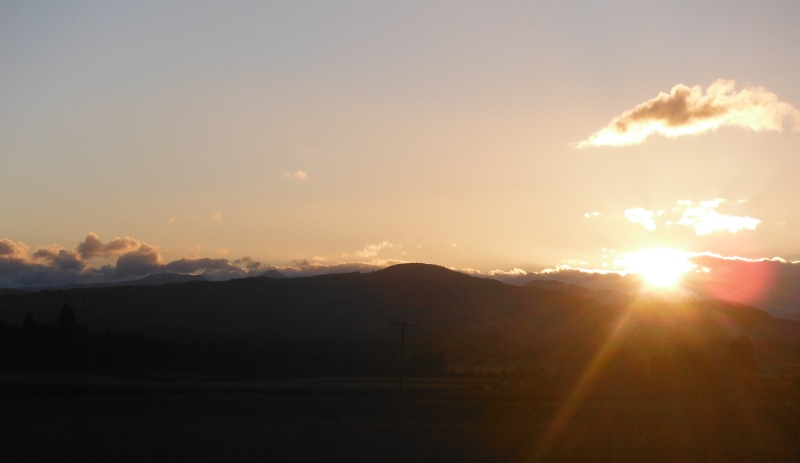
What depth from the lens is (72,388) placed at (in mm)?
35562

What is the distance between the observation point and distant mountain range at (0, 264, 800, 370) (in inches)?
3253

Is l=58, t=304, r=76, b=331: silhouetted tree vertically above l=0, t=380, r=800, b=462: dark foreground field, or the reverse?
l=58, t=304, r=76, b=331: silhouetted tree

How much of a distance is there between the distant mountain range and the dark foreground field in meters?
33.7

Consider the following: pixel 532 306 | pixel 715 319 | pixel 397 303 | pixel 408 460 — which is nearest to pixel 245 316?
pixel 397 303

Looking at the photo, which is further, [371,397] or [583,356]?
[583,356]

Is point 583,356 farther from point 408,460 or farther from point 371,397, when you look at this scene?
point 408,460

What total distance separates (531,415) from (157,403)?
49.9 feet

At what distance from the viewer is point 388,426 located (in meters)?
24.2

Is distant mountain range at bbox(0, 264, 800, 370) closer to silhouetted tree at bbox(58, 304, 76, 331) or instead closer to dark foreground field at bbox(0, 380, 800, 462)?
silhouetted tree at bbox(58, 304, 76, 331)

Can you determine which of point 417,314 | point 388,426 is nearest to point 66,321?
point 388,426

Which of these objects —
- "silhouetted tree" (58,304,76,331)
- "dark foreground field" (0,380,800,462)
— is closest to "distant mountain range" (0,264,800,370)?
"silhouetted tree" (58,304,76,331)

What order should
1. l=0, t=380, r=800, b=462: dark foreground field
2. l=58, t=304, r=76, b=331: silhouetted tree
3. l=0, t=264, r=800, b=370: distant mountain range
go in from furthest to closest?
l=0, t=264, r=800, b=370: distant mountain range → l=58, t=304, r=76, b=331: silhouetted tree → l=0, t=380, r=800, b=462: dark foreground field

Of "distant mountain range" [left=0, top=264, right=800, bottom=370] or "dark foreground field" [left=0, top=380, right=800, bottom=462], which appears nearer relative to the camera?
"dark foreground field" [left=0, top=380, right=800, bottom=462]

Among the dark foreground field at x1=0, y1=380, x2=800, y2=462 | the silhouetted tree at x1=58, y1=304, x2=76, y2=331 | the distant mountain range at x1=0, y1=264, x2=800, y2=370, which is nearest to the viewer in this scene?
the dark foreground field at x1=0, y1=380, x2=800, y2=462
